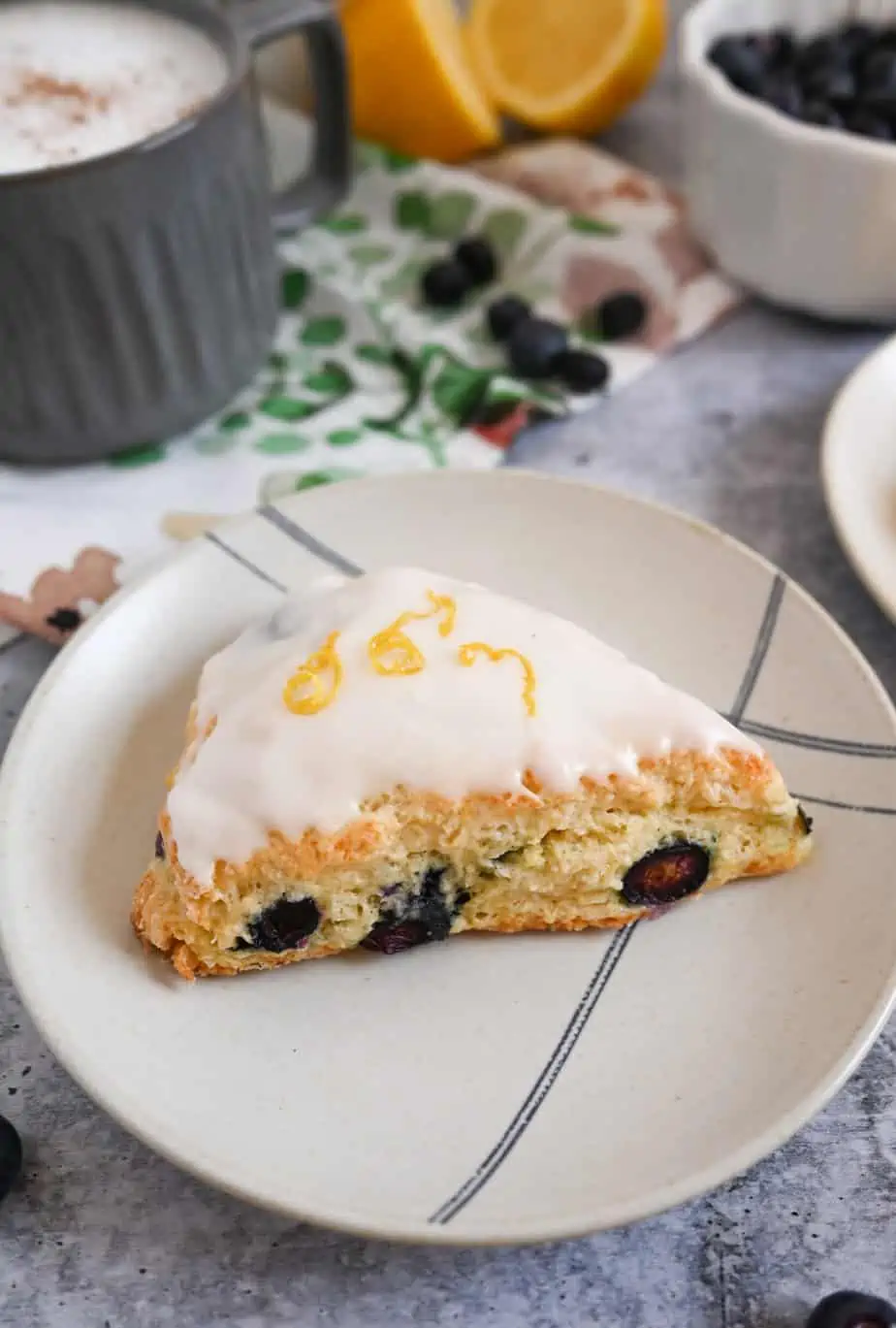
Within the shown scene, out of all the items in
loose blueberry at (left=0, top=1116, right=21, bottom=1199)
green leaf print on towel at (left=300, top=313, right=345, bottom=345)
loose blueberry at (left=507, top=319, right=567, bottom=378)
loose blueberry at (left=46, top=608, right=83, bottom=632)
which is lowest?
loose blueberry at (left=0, top=1116, right=21, bottom=1199)

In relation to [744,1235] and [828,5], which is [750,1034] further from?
[828,5]

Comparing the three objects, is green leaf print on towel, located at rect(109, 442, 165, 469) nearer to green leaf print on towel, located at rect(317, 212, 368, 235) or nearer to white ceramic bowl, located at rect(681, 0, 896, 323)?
green leaf print on towel, located at rect(317, 212, 368, 235)

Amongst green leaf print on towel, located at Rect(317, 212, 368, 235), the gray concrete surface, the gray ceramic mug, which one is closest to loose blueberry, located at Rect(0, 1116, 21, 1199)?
the gray concrete surface

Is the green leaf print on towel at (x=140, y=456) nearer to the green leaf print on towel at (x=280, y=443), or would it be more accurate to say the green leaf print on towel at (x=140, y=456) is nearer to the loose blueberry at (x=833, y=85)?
the green leaf print on towel at (x=280, y=443)

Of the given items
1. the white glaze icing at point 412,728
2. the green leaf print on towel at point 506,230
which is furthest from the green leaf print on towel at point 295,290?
the white glaze icing at point 412,728

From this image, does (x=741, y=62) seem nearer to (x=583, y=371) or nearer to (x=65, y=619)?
(x=583, y=371)

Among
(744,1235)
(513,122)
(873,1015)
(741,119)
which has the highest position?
(741,119)

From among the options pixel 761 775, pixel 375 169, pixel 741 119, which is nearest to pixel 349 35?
pixel 375 169
